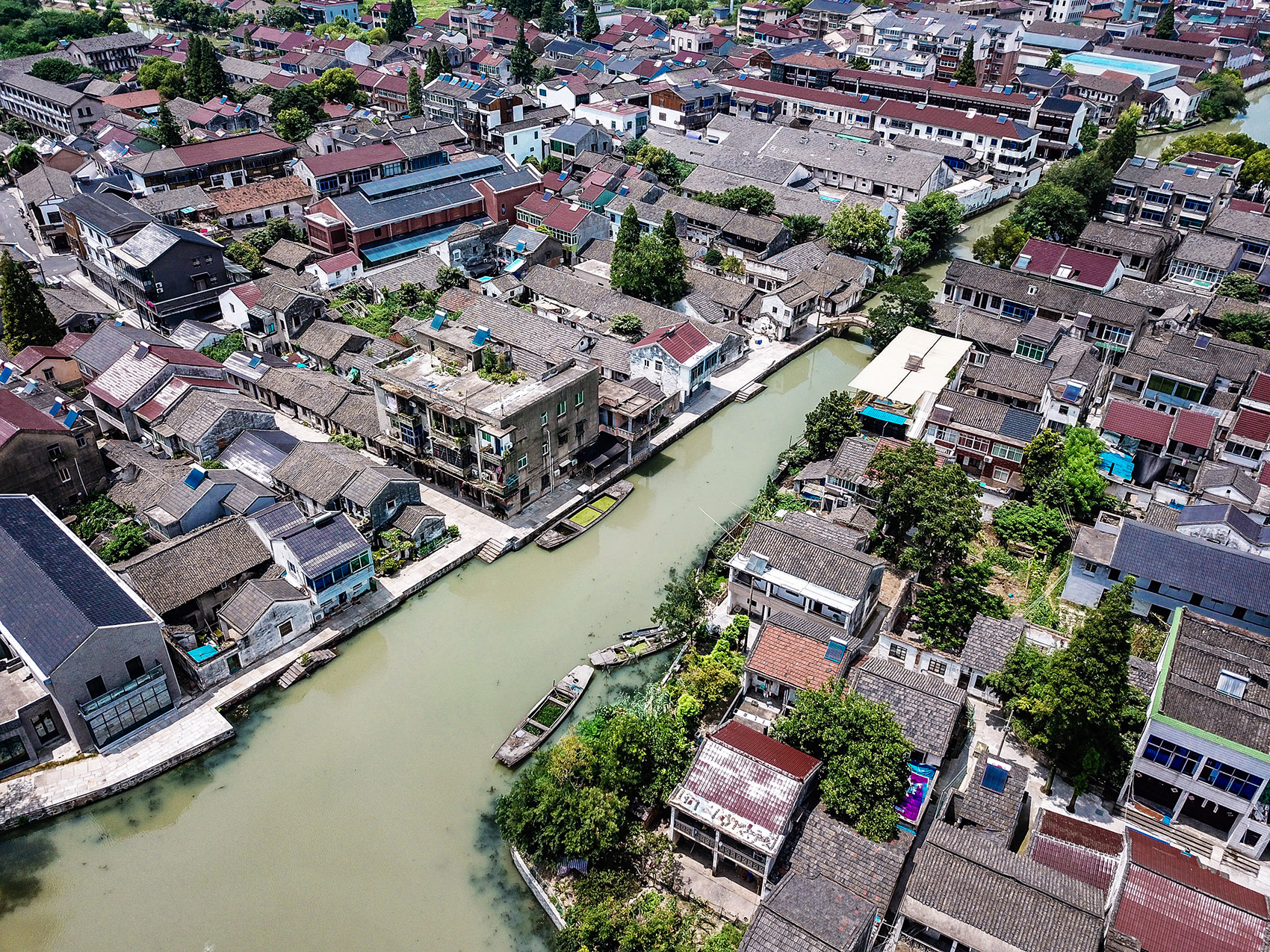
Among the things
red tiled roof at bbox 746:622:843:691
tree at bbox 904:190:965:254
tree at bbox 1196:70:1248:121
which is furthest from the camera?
tree at bbox 1196:70:1248:121

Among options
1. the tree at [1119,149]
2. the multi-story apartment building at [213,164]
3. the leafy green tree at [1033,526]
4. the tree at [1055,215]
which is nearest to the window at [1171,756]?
the leafy green tree at [1033,526]

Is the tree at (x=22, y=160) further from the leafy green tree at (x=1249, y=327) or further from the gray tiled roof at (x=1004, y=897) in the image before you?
the leafy green tree at (x=1249, y=327)

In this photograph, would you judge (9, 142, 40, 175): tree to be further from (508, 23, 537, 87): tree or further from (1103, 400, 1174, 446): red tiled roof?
(1103, 400, 1174, 446): red tiled roof

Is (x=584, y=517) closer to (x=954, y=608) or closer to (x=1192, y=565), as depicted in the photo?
(x=954, y=608)

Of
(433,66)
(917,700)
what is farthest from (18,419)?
(433,66)

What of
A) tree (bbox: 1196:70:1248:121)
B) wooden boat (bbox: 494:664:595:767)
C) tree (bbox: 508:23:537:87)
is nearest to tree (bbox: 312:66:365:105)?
tree (bbox: 508:23:537:87)
